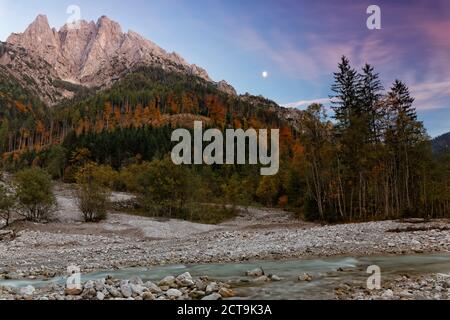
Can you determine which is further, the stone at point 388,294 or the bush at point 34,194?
the bush at point 34,194

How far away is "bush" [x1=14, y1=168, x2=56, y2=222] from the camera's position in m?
37.2

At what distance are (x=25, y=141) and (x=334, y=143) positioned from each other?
5767 inches

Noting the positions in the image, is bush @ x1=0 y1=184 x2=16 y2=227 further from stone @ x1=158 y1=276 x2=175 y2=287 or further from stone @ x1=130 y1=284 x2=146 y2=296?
stone @ x1=130 y1=284 x2=146 y2=296

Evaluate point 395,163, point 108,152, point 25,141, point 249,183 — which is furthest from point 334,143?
point 25,141

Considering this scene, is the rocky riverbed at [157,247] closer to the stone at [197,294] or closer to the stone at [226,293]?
the stone at [197,294]

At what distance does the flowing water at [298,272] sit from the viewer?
10.3 m

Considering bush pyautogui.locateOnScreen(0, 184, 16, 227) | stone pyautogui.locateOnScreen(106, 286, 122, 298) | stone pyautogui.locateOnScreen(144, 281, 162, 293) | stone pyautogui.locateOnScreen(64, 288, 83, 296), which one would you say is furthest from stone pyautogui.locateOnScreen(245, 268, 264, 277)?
bush pyautogui.locateOnScreen(0, 184, 16, 227)

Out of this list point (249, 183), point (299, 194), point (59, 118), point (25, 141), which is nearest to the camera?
point (299, 194)

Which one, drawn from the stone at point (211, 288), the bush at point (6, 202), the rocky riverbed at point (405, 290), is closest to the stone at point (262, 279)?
the stone at point (211, 288)

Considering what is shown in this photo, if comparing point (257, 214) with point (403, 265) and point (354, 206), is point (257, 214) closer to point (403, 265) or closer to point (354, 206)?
point (354, 206)

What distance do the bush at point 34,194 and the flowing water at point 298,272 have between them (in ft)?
85.9

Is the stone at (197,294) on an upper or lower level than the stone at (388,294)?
lower

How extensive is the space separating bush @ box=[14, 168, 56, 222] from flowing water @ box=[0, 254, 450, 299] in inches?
1031

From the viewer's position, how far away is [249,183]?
261 ft
